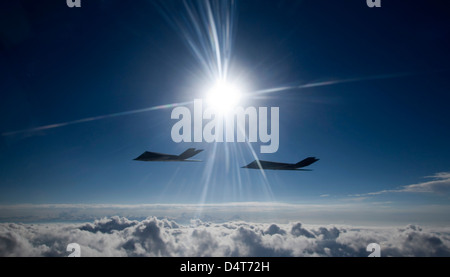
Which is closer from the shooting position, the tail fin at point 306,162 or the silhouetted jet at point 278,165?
the tail fin at point 306,162

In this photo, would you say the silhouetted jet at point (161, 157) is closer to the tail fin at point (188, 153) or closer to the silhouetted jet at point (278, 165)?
the tail fin at point (188, 153)

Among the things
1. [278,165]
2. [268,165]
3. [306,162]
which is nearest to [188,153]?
[268,165]

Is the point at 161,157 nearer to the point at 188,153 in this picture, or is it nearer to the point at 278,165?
the point at 188,153

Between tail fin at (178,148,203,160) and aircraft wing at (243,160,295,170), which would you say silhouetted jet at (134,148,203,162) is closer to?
tail fin at (178,148,203,160)

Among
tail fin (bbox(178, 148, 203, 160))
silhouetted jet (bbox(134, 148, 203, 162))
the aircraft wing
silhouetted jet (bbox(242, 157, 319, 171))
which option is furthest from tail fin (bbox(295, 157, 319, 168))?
silhouetted jet (bbox(134, 148, 203, 162))

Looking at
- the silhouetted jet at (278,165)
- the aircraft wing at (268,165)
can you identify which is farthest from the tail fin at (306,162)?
the aircraft wing at (268,165)
